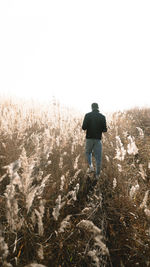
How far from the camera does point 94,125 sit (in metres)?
3.82

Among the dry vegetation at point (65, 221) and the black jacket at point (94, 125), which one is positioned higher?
the black jacket at point (94, 125)

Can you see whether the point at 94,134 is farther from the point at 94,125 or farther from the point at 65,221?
the point at 65,221

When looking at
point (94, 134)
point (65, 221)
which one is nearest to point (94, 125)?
point (94, 134)

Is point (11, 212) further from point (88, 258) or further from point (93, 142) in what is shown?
point (93, 142)

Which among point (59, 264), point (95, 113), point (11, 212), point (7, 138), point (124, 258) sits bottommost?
point (124, 258)

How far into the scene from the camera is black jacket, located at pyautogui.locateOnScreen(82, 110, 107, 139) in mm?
3803

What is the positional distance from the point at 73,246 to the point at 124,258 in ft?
1.70

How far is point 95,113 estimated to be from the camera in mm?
3994

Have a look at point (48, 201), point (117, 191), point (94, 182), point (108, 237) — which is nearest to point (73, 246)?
point (108, 237)

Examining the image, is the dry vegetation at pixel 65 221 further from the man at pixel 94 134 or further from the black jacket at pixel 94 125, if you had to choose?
the black jacket at pixel 94 125

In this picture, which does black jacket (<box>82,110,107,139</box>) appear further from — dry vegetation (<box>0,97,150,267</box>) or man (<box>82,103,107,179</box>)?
dry vegetation (<box>0,97,150,267</box>)

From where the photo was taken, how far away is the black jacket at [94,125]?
380cm

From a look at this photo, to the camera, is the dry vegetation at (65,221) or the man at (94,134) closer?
the dry vegetation at (65,221)

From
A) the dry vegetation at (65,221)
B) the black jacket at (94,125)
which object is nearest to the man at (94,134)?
the black jacket at (94,125)
